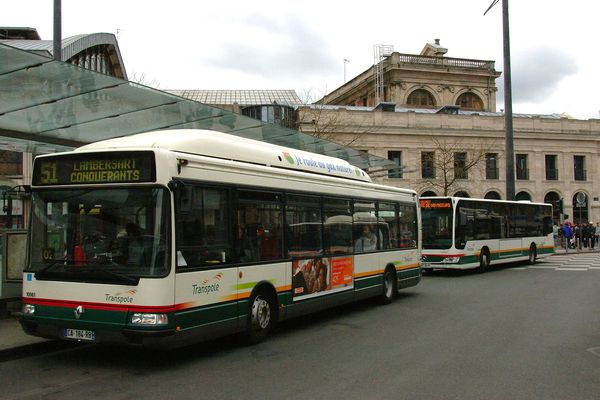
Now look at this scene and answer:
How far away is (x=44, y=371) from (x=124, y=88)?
18.8 ft

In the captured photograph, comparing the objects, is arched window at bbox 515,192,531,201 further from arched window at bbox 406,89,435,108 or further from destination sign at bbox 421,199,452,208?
destination sign at bbox 421,199,452,208

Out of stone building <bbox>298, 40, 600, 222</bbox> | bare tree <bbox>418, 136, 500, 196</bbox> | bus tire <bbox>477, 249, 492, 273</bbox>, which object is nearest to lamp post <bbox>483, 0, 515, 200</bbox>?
bus tire <bbox>477, 249, 492, 273</bbox>

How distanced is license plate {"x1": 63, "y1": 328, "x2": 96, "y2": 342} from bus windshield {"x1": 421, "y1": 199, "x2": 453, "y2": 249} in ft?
50.4

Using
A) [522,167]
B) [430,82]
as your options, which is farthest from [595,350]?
[430,82]

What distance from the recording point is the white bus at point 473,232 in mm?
20188

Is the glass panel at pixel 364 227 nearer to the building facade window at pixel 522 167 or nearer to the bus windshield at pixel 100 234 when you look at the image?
the bus windshield at pixel 100 234

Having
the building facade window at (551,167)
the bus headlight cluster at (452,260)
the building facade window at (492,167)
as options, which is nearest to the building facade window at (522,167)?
the building facade window at (551,167)

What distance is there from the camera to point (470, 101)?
6431 cm

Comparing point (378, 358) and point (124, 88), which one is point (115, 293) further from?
point (124, 88)

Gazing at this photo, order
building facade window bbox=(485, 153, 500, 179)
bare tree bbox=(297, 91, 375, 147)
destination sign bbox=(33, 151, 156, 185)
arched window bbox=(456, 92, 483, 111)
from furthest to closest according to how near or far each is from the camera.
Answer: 1. arched window bbox=(456, 92, 483, 111)
2. building facade window bbox=(485, 153, 500, 179)
3. bare tree bbox=(297, 91, 375, 147)
4. destination sign bbox=(33, 151, 156, 185)

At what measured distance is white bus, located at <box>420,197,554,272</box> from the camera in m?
20.2

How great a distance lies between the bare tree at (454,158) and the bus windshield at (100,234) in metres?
37.7

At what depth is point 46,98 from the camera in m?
10.4

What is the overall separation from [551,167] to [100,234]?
2137 inches
